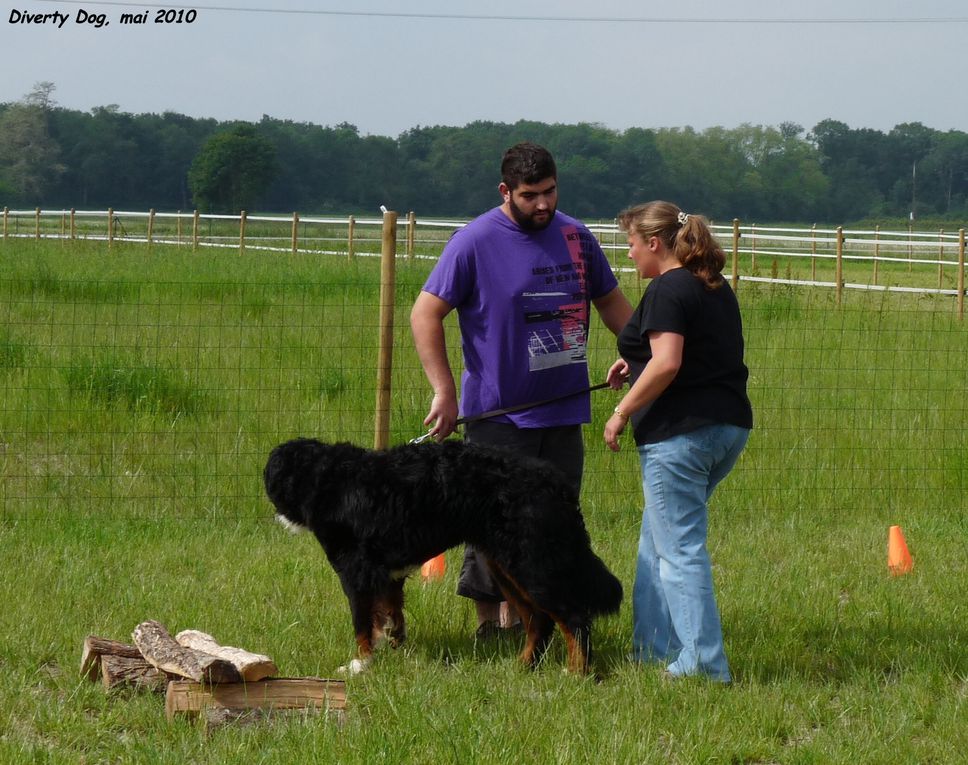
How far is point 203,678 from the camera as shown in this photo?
4031mm

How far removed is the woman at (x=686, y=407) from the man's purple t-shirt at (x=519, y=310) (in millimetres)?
473

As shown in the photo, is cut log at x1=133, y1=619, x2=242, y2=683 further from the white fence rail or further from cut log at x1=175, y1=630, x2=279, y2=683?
the white fence rail

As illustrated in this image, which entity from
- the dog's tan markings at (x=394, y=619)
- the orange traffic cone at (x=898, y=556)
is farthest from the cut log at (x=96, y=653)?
the orange traffic cone at (x=898, y=556)

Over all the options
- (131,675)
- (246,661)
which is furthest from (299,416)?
(246,661)

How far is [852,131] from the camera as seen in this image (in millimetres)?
99062

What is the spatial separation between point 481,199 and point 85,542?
251 ft

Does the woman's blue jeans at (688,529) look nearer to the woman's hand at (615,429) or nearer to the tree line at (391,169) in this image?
the woman's hand at (615,429)

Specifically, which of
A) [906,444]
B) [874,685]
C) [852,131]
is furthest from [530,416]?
[852,131]

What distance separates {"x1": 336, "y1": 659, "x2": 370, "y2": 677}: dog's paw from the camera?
4.60 metres

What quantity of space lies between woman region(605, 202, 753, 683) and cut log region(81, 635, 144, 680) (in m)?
2.11

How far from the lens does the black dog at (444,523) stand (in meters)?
4.55

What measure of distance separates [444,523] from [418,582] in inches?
57.5

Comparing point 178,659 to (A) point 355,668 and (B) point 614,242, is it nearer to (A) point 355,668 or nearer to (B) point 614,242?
(A) point 355,668

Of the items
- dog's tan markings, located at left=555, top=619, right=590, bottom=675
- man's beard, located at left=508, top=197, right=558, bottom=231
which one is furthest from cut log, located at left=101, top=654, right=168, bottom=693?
man's beard, located at left=508, top=197, right=558, bottom=231
